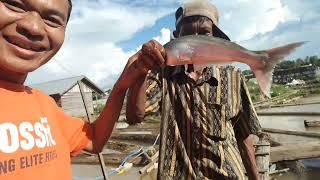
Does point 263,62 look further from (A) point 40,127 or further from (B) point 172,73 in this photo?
(A) point 40,127

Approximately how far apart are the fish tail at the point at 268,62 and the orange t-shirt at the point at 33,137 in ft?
3.92

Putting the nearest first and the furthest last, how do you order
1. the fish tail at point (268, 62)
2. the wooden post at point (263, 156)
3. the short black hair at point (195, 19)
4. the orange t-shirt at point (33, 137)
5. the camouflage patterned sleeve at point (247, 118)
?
1. the orange t-shirt at point (33, 137)
2. the fish tail at point (268, 62)
3. the short black hair at point (195, 19)
4. the camouflage patterned sleeve at point (247, 118)
5. the wooden post at point (263, 156)

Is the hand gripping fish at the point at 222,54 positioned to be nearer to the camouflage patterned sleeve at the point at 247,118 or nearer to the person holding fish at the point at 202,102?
the person holding fish at the point at 202,102

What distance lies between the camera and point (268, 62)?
2.60 meters

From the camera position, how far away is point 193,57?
2.27 meters

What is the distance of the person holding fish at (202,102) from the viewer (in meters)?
2.61

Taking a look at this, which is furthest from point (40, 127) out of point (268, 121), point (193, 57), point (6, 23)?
point (268, 121)

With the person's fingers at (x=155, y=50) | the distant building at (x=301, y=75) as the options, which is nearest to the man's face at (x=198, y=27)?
the person's fingers at (x=155, y=50)

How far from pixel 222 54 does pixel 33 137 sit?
1.21m

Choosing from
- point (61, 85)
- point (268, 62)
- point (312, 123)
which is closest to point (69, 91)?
point (61, 85)

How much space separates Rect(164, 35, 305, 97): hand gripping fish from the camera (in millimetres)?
2150

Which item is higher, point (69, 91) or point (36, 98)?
point (69, 91)

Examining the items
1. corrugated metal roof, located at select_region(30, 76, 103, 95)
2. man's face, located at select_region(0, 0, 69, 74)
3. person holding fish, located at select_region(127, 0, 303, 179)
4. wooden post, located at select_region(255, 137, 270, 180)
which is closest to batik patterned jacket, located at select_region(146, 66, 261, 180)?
person holding fish, located at select_region(127, 0, 303, 179)

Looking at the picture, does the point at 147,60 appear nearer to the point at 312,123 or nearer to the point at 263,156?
the point at 263,156
